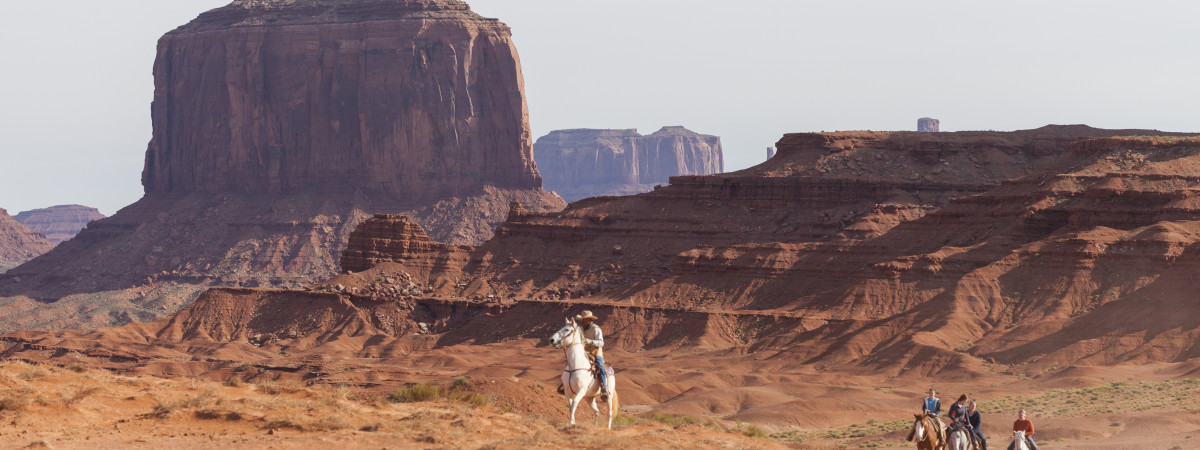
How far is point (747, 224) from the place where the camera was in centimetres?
12781

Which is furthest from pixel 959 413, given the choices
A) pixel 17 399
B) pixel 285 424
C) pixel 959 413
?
pixel 17 399

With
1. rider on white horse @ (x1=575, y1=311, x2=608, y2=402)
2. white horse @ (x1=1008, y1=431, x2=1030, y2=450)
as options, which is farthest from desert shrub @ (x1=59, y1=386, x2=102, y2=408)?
white horse @ (x1=1008, y1=431, x2=1030, y2=450)

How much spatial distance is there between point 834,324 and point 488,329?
27572mm

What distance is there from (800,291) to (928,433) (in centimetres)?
6998

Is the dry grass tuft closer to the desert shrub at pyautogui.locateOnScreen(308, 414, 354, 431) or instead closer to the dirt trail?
the dirt trail

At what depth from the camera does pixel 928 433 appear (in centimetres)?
3916

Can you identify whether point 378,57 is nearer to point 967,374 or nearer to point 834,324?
point 834,324

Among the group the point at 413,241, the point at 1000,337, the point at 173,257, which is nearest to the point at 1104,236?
the point at 1000,337

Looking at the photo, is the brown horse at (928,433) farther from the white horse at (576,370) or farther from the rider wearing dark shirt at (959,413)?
the white horse at (576,370)

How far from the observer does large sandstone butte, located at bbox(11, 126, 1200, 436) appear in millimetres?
84812

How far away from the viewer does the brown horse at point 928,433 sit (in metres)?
39.0

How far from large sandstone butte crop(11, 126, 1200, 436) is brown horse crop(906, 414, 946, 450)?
26610 millimetres

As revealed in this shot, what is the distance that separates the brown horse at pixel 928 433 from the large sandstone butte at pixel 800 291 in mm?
26610

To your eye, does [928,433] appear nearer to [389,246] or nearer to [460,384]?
[460,384]
